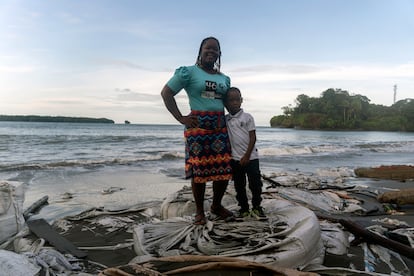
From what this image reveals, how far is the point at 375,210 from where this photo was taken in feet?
16.4

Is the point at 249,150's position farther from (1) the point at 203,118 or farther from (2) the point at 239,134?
(1) the point at 203,118

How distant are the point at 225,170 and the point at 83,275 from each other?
63.1 inches

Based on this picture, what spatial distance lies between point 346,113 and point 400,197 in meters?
82.9

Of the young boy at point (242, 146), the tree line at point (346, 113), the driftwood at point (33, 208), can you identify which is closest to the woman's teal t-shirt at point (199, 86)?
the young boy at point (242, 146)

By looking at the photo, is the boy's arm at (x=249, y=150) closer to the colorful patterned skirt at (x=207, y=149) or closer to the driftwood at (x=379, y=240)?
the colorful patterned skirt at (x=207, y=149)

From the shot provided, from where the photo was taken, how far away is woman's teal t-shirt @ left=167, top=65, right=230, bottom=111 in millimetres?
3301

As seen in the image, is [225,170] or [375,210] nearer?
[225,170]

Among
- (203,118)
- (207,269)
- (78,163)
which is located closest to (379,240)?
(207,269)

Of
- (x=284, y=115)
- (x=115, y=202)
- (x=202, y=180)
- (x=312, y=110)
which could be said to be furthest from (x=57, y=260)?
(x=284, y=115)

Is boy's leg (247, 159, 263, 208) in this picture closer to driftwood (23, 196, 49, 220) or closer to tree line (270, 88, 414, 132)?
driftwood (23, 196, 49, 220)

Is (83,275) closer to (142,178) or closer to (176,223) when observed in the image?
(176,223)

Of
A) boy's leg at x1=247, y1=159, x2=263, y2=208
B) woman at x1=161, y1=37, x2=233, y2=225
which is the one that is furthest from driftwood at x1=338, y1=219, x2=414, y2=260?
woman at x1=161, y1=37, x2=233, y2=225

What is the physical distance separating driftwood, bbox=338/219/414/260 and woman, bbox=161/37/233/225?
51.7 inches

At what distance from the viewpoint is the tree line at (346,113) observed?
246 feet
